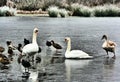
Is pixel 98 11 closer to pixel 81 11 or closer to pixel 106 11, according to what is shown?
pixel 106 11

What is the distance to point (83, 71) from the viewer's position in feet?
48.5

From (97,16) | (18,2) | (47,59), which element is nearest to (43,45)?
(47,59)

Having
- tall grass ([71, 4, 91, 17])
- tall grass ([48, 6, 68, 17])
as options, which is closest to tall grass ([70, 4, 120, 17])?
tall grass ([71, 4, 91, 17])

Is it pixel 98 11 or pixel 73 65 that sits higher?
pixel 73 65

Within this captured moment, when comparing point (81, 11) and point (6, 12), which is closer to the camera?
point (81, 11)

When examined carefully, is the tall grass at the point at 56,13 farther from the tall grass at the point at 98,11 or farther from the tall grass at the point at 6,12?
the tall grass at the point at 6,12

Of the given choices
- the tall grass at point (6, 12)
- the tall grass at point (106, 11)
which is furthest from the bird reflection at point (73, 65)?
the tall grass at point (6, 12)

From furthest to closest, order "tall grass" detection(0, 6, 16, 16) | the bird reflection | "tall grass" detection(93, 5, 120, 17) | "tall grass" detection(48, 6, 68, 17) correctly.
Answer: "tall grass" detection(93, 5, 120, 17)
"tall grass" detection(0, 6, 16, 16)
"tall grass" detection(48, 6, 68, 17)
the bird reflection

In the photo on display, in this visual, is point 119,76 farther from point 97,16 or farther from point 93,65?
point 97,16

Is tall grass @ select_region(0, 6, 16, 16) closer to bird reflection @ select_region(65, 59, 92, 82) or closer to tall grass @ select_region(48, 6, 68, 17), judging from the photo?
tall grass @ select_region(48, 6, 68, 17)

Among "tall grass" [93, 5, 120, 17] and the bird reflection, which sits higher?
the bird reflection

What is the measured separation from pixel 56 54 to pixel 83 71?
4.66 metres

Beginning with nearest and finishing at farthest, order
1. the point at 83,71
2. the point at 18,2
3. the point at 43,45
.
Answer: the point at 83,71, the point at 43,45, the point at 18,2

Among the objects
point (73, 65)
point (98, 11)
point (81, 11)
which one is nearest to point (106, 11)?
point (98, 11)
